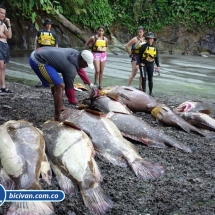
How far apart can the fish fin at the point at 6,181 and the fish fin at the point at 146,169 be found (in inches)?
60.9

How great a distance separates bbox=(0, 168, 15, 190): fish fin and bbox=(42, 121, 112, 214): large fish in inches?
22.3

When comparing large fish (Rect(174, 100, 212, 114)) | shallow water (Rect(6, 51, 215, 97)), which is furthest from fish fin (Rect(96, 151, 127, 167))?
shallow water (Rect(6, 51, 215, 97))

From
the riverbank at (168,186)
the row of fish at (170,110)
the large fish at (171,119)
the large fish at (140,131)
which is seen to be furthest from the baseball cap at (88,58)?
the large fish at (171,119)

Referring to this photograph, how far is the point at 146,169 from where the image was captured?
14.8 ft

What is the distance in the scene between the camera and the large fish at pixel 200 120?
21.3 feet

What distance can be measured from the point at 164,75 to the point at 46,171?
9.79 m

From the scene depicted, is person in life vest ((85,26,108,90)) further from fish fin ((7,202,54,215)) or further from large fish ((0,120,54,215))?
fish fin ((7,202,54,215))

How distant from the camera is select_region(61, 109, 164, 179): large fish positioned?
14.9ft

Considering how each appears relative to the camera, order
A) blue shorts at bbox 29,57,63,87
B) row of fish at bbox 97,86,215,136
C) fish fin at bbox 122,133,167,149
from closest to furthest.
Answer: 1. fish fin at bbox 122,133,167,149
2. blue shorts at bbox 29,57,63,87
3. row of fish at bbox 97,86,215,136

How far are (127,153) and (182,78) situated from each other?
28.3 ft

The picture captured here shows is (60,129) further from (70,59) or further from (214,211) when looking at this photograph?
(214,211)

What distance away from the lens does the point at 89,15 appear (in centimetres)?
2158

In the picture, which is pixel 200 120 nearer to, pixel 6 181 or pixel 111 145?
pixel 111 145

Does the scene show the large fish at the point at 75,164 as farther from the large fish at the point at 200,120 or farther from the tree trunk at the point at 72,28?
the tree trunk at the point at 72,28
